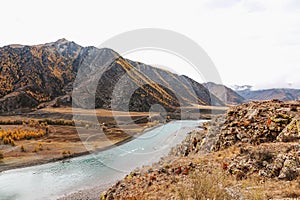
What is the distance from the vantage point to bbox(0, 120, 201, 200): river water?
2353 centimetres

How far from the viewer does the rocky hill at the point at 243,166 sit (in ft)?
22.1

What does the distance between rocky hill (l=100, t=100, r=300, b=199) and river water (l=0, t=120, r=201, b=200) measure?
1152 centimetres

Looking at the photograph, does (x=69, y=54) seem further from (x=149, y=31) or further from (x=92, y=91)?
(x=149, y=31)

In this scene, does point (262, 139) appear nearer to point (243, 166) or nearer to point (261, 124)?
point (261, 124)

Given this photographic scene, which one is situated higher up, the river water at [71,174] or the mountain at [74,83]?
the mountain at [74,83]

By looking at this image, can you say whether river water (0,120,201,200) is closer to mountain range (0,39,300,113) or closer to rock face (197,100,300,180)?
rock face (197,100,300,180)

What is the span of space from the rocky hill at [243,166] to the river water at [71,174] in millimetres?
11516

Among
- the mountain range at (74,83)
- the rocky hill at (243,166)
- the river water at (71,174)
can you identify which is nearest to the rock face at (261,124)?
the rocky hill at (243,166)

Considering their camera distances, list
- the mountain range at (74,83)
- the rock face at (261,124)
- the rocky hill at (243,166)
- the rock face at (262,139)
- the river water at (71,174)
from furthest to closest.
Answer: the mountain range at (74,83) → the river water at (71,174) → the rock face at (261,124) → the rock face at (262,139) → the rocky hill at (243,166)

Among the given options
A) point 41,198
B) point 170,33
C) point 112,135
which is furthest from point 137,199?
point 112,135

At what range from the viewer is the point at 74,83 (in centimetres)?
12794

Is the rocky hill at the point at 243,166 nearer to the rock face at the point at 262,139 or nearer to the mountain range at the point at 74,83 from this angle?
the rock face at the point at 262,139

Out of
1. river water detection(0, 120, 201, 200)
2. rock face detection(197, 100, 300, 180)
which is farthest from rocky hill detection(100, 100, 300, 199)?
river water detection(0, 120, 201, 200)

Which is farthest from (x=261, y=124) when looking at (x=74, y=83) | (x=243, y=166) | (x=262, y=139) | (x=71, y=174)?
(x=74, y=83)
